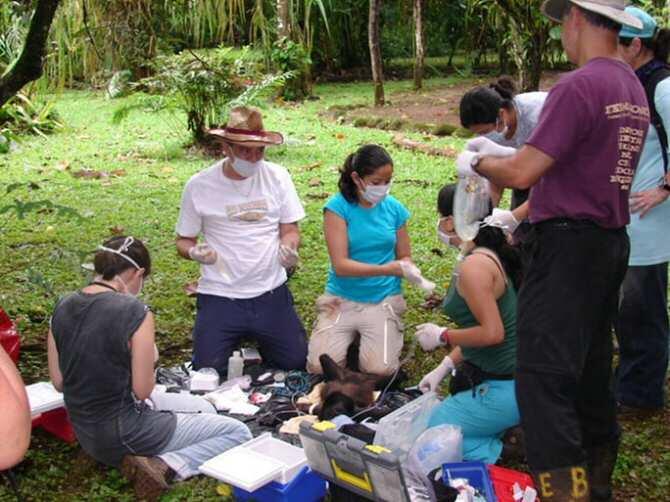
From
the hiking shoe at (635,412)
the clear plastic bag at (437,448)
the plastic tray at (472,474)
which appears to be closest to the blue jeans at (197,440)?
the clear plastic bag at (437,448)

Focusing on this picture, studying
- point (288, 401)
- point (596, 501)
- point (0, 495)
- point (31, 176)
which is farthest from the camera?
point (31, 176)

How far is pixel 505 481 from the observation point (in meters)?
3.12

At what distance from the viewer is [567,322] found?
2.82 metres

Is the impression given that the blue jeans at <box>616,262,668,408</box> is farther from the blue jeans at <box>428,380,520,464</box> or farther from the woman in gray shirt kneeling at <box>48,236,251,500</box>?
the woman in gray shirt kneeling at <box>48,236,251,500</box>

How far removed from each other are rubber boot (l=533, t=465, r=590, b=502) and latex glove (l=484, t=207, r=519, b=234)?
3.51 feet

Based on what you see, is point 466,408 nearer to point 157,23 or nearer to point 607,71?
point 607,71

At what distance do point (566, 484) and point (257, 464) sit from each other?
111 cm

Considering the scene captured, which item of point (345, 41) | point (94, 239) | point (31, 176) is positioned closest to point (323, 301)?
point (94, 239)

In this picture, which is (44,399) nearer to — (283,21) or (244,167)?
(244,167)

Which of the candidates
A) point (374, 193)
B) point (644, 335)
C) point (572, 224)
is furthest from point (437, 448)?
point (374, 193)

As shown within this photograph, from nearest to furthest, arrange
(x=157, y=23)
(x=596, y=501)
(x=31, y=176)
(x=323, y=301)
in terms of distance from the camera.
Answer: (x=596, y=501) < (x=323, y=301) < (x=157, y=23) < (x=31, y=176)

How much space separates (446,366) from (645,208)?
42.0 inches

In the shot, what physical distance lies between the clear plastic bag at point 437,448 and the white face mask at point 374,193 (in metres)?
1.48

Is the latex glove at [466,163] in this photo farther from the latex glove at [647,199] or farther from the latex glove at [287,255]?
the latex glove at [287,255]
